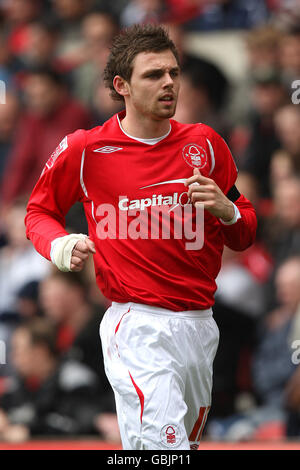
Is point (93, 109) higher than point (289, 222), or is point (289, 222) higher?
point (93, 109)

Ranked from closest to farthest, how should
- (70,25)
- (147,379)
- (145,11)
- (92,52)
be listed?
(147,379)
(145,11)
(92,52)
(70,25)

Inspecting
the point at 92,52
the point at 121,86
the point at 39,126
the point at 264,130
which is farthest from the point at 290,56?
the point at 121,86

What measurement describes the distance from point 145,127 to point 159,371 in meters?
1.14

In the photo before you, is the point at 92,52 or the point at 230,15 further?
the point at 92,52

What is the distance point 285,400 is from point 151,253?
299 centimetres

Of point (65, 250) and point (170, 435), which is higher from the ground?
point (65, 250)

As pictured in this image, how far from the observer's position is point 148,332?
3715 mm

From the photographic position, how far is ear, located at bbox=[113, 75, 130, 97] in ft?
12.9

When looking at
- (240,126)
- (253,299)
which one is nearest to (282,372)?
(253,299)

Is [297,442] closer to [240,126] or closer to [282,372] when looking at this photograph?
[282,372]

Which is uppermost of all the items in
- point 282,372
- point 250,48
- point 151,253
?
point 250,48

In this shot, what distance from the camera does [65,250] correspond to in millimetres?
3553

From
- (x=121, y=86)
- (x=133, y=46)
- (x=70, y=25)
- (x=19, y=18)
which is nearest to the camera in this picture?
(x=133, y=46)

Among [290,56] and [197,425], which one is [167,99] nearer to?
[197,425]
